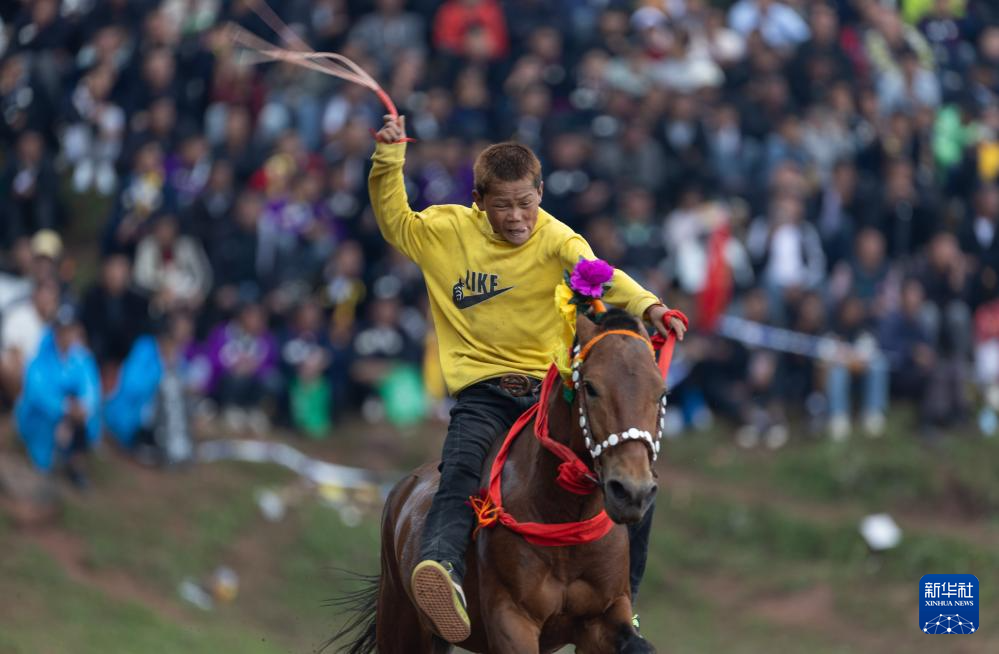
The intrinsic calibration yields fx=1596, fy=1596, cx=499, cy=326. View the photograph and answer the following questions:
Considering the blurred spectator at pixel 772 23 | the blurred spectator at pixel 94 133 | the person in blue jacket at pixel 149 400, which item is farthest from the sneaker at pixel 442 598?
the blurred spectator at pixel 772 23

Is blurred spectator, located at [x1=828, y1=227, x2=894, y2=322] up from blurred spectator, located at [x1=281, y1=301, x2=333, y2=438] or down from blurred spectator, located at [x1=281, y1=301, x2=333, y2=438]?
down

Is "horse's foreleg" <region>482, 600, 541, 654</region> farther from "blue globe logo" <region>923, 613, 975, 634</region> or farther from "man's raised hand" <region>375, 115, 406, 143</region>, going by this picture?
"blue globe logo" <region>923, 613, 975, 634</region>

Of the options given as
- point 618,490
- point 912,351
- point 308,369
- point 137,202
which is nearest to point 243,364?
point 308,369

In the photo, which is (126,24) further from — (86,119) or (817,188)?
(817,188)

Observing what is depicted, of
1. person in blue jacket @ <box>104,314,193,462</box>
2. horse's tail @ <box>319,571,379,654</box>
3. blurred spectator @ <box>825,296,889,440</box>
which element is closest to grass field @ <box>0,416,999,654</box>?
blurred spectator @ <box>825,296,889,440</box>

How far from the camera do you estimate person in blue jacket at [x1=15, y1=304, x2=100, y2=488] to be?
581 inches

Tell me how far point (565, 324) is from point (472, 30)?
13498mm

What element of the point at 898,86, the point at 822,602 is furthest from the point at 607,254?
the point at 898,86

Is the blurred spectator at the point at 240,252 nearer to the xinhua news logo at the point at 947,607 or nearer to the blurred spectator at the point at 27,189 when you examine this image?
the blurred spectator at the point at 27,189

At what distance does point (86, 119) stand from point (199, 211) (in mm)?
1791

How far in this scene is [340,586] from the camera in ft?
51.4

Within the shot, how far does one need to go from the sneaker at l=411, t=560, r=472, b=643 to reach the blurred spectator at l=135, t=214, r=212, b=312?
33.9 ft

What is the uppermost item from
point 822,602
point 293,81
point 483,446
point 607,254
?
point 483,446

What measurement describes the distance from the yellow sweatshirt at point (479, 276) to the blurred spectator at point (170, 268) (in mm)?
9626
